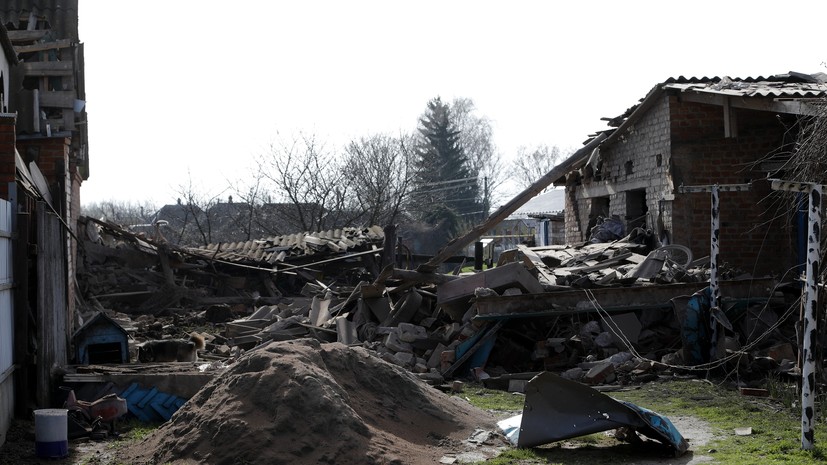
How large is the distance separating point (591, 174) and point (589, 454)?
1238cm

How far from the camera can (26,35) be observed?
13.9m

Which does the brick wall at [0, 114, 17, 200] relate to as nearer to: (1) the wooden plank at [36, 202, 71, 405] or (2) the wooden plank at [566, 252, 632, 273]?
(1) the wooden plank at [36, 202, 71, 405]

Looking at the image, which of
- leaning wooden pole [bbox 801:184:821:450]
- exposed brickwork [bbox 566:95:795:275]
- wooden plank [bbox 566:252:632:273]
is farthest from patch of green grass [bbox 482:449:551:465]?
exposed brickwork [bbox 566:95:795:275]

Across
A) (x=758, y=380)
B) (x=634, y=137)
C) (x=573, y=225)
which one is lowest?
(x=758, y=380)

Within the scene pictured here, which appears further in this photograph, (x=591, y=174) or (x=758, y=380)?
(x=591, y=174)

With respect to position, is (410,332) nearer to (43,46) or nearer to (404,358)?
(404,358)

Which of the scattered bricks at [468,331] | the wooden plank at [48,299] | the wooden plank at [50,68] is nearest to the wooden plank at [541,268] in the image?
the scattered bricks at [468,331]

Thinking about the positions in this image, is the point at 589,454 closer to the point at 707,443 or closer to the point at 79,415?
the point at 707,443

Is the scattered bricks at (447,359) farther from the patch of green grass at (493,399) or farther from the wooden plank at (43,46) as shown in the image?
the wooden plank at (43,46)

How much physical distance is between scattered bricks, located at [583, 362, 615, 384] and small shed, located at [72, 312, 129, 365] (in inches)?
251

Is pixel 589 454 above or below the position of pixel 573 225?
below

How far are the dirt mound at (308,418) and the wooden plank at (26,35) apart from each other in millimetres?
7776

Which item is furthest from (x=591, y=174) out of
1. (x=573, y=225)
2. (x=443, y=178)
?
(x=443, y=178)

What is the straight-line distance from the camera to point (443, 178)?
62312 millimetres
